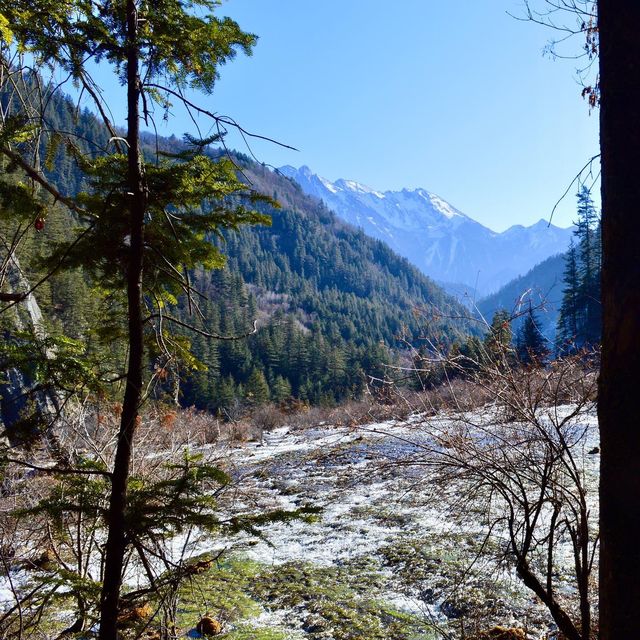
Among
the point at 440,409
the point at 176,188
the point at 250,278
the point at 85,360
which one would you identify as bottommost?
the point at 440,409

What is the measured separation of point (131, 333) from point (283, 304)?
379 feet

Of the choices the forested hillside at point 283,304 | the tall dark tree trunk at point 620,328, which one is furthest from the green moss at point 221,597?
the tall dark tree trunk at point 620,328

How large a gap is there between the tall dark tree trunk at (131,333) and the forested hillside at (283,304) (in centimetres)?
22

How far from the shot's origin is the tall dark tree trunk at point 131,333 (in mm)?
2324

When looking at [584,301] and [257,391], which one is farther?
[257,391]

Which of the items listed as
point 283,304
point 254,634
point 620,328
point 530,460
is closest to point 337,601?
point 254,634

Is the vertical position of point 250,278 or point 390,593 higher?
point 250,278

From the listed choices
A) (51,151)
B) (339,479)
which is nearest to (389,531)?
(339,479)

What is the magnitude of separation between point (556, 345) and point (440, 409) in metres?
1.37

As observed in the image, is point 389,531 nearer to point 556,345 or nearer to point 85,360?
point 556,345

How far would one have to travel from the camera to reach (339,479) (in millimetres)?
13375

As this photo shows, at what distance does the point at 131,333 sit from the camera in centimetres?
254

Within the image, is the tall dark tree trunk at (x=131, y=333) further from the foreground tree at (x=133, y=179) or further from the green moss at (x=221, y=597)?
the green moss at (x=221, y=597)

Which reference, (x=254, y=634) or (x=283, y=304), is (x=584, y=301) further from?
(x=283, y=304)
